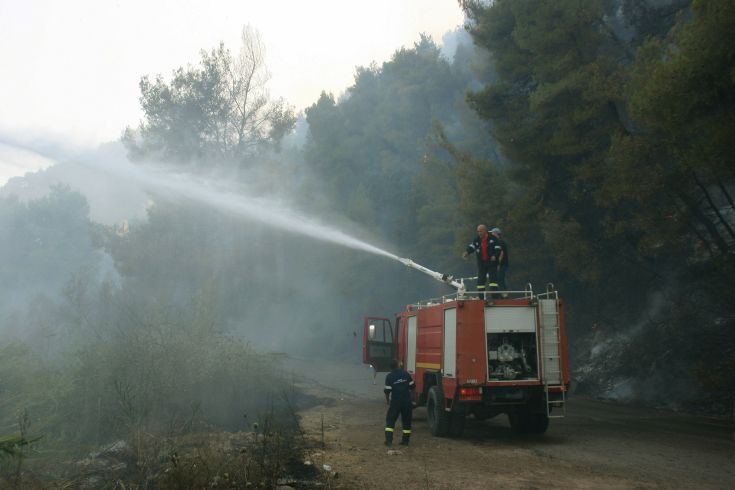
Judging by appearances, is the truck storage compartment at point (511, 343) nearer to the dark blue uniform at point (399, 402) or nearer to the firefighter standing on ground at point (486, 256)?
the dark blue uniform at point (399, 402)

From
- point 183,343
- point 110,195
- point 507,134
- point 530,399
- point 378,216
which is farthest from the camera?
point 110,195

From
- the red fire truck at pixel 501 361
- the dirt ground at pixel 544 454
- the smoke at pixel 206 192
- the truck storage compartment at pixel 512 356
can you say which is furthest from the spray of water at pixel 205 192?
the truck storage compartment at pixel 512 356

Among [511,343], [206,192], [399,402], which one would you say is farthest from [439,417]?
[206,192]

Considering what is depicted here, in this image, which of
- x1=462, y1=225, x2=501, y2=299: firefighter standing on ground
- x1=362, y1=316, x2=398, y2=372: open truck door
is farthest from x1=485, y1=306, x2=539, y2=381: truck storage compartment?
x1=362, y1=316, x2=398, y2=372: open truck door

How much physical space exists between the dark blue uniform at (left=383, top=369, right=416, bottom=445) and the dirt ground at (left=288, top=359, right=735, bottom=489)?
0.98 feet

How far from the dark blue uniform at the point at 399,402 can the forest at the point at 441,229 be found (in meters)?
2.36

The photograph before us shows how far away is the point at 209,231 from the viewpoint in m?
39.7

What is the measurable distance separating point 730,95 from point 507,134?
8.77m

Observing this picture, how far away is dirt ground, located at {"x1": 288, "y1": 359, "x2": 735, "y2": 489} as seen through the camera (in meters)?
7.61

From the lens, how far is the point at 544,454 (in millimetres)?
9500

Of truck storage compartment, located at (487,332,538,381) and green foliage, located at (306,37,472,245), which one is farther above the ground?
green foliage, located at (306,37,472,245)

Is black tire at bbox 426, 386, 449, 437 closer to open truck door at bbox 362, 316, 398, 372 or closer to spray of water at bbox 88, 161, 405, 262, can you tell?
open truck door at bbox 362, 316, 398, 372

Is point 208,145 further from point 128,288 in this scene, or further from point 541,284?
point 541,284

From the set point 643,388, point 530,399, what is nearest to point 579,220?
point 643,388
